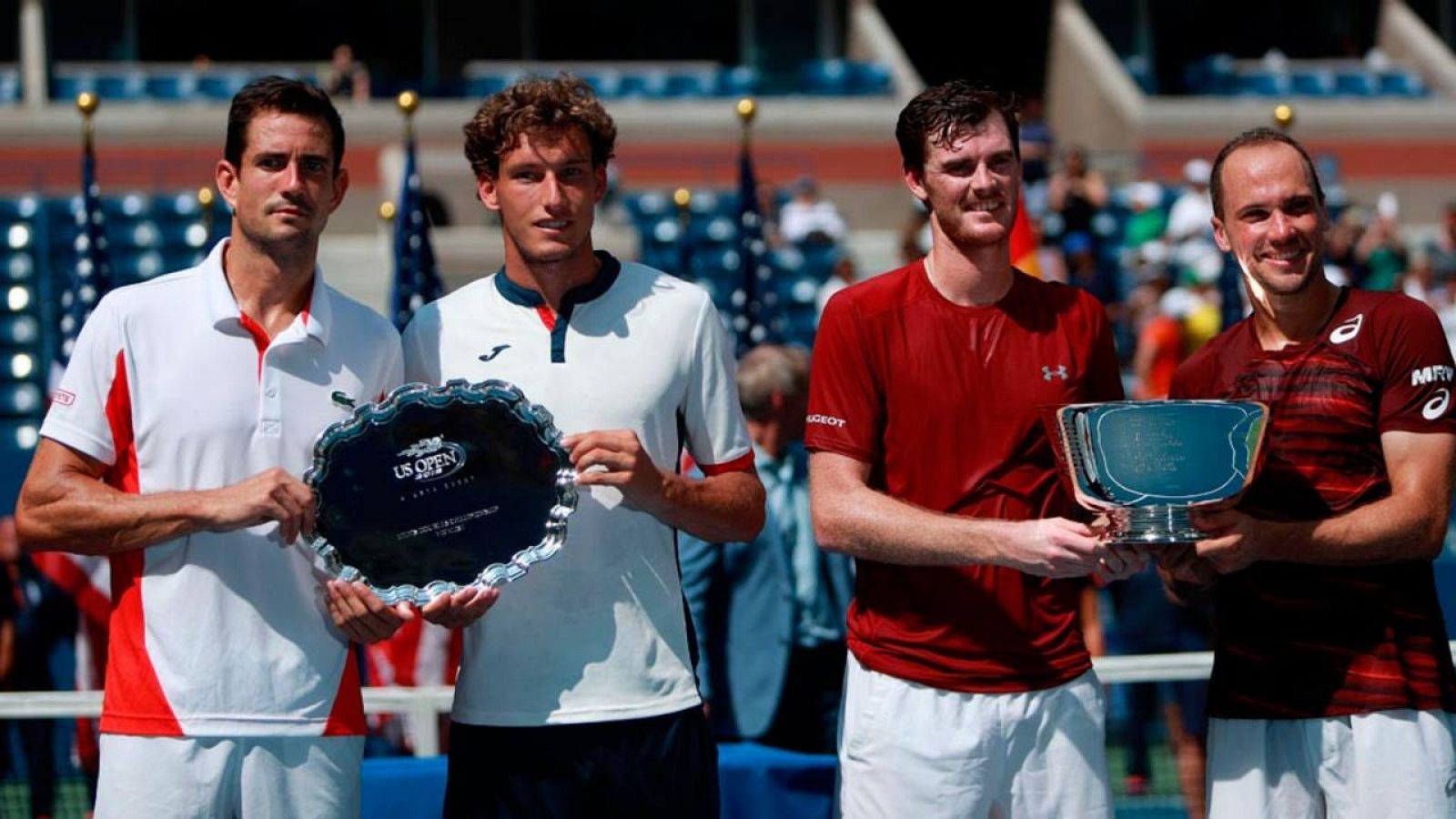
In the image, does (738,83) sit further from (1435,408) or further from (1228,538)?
(1228,538)

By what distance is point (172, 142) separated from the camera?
1975 cm

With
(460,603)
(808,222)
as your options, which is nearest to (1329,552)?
(460,603)

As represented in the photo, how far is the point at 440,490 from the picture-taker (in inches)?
144

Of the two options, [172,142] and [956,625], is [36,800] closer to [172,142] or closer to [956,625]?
[956,625]

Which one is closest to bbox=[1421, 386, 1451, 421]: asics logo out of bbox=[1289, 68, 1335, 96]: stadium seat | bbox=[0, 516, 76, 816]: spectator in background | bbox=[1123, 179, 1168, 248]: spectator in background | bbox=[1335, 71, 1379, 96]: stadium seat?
bbox=[0, 516, 76, 816]: spectator in background

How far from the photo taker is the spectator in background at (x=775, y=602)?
18.7 ft

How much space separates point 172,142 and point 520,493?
56.1 ft

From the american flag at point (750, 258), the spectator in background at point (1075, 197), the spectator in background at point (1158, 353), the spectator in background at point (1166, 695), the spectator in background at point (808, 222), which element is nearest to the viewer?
the spectator in background at point (1166, 695)

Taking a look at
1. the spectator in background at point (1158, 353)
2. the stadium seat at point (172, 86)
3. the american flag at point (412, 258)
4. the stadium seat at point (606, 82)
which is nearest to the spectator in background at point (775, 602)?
the american flag at point (412, 258)

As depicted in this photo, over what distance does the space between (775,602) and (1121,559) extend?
2.33 m

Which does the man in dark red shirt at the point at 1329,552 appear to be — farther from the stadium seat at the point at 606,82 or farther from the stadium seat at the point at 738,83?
the stadium seat at the point at 738,83

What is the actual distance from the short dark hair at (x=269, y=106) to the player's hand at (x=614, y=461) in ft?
2.47

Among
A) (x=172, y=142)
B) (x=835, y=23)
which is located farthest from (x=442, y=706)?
(x=835, y=23)

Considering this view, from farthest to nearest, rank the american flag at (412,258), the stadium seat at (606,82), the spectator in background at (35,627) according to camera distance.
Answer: the stadium seat at (606,82) → the american flag at (412,258) → the spectator in background at (35,627)
